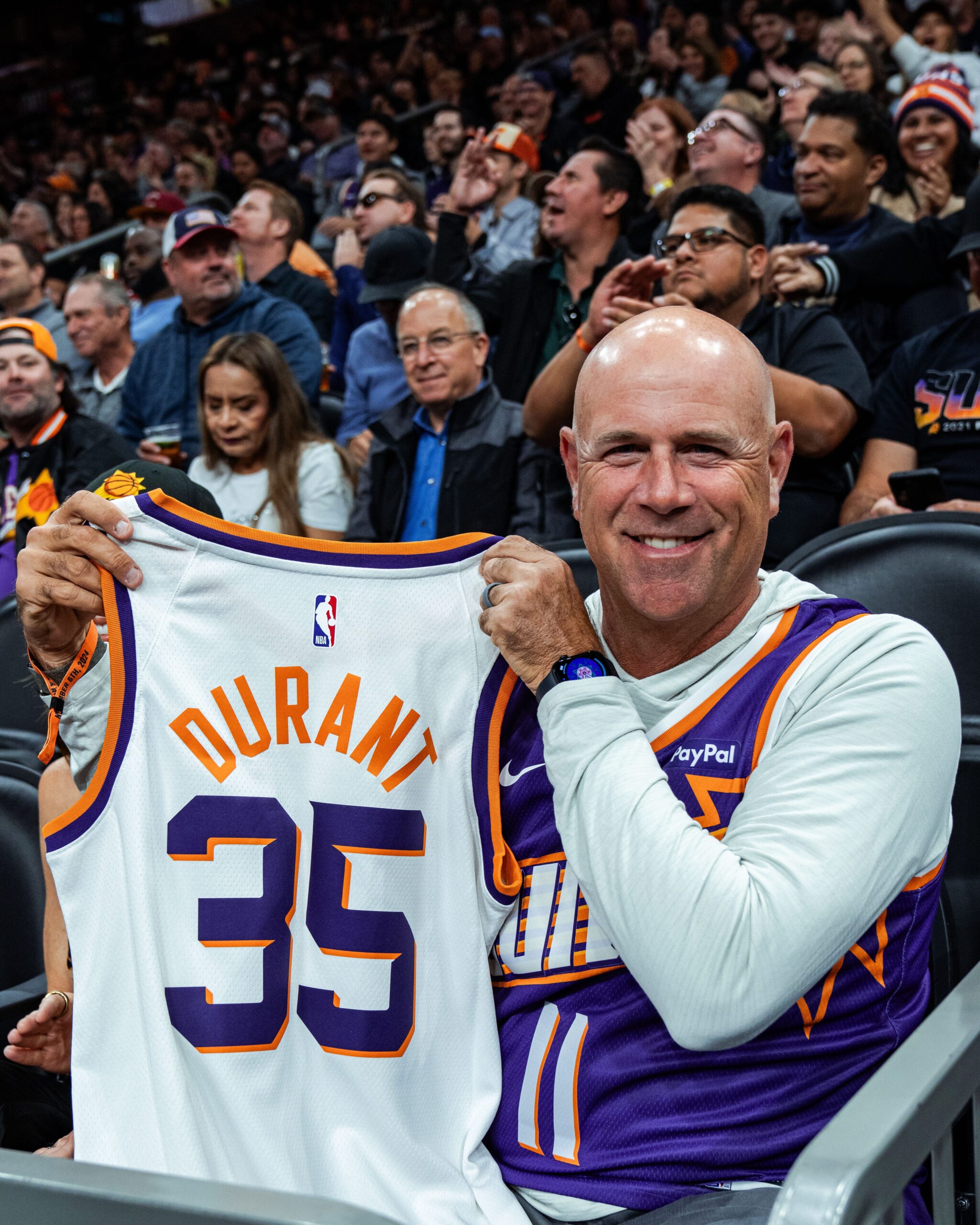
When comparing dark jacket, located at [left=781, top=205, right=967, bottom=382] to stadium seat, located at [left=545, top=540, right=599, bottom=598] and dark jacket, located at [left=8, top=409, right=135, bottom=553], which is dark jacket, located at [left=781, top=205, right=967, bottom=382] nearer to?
stadium seat, located at [left=545, top=540, right=599, bottom=598]

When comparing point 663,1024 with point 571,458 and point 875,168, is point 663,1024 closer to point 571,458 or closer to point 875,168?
point 571,458

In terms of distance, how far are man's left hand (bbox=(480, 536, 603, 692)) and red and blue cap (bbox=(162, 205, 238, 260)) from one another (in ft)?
11.4

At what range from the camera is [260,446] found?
350 cm

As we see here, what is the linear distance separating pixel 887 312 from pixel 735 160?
Result: 3.64ft

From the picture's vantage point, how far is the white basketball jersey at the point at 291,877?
1.33 metres

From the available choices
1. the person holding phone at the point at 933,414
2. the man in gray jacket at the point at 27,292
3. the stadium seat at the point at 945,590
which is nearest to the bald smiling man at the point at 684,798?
the stadium seat at the point at 945,590

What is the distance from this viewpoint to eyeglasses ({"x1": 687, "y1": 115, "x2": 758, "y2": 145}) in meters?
4.16

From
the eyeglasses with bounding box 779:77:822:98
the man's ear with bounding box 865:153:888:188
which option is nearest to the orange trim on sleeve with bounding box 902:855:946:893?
the man's ear with bounding box 865:153:888:188

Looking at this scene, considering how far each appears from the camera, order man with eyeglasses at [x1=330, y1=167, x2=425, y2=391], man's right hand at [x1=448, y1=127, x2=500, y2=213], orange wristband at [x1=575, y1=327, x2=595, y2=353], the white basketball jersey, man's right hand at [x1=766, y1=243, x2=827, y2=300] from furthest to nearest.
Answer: man with eyeglasses at [x1=330, y1=167, x2=425, y2=391]
man's right hand at [x1=448, y1=127, x2=500, y2=213]
man's right hand at [x1=766, y1=243, x2=827, y2=300]
orange wristband at [x1=575, y1=327, x2=595, y2=353]
the white basketball jersey

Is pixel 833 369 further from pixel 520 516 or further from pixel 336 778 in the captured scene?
pixel 336 778

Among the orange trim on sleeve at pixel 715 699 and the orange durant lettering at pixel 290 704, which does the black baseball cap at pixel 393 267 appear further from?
the orange trim on sleeve at pixel 715 699

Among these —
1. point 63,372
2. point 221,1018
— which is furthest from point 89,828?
point 63,372

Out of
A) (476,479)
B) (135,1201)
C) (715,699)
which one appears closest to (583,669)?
(715,699)

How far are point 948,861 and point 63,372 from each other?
337cm
